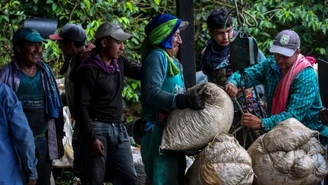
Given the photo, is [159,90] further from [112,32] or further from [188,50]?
[188,50]

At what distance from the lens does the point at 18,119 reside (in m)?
4.92

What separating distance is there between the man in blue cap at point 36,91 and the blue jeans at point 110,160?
291 mm

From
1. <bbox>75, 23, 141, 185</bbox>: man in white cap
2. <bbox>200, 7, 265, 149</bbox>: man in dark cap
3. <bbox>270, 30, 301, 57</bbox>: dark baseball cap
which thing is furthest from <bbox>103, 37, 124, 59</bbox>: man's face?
<bbox>270, 30, 301, 57</bbox>: dark baseball cap

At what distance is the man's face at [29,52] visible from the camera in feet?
19.2

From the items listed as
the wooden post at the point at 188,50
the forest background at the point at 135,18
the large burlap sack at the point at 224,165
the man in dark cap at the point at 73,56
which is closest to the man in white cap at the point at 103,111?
the man in dark cap at the point at 73,56

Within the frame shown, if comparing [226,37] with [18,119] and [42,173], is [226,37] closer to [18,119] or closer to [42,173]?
[42,173]

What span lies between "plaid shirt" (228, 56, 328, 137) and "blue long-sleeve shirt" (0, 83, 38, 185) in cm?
167

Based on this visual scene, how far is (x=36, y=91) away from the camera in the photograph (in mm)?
5902

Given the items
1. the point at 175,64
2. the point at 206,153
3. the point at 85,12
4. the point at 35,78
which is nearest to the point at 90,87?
the point at 35,78

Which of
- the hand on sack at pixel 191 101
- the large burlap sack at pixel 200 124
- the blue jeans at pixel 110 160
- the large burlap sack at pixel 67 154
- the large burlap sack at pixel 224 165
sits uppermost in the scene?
the hand on sack at pixel 191 101

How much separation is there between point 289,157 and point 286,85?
2.51 feet

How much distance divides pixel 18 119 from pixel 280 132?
5.76ft

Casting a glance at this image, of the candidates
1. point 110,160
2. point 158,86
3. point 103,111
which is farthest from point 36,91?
point 158,86

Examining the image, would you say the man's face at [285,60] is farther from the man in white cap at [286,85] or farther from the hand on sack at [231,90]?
the hand on sack at [231,90]
